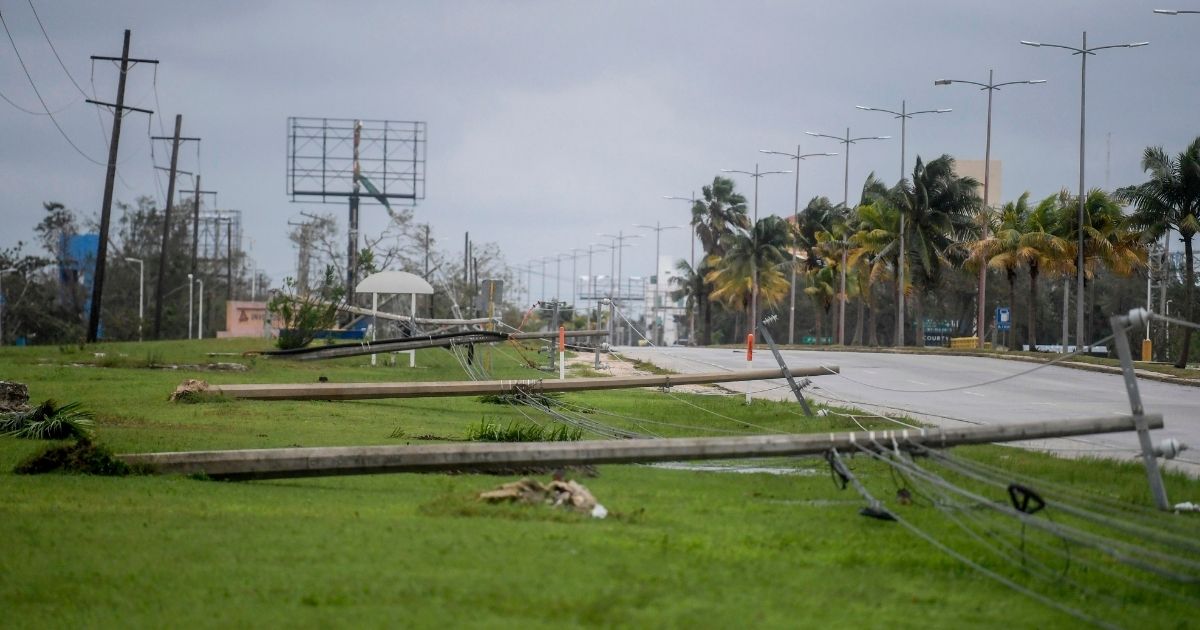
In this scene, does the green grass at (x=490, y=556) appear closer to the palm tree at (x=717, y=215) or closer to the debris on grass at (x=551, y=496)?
the debris on grass at (x=551, y=496)

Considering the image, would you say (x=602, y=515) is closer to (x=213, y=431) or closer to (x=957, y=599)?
(x=957, y=599)

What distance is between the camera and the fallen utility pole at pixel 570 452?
919cm

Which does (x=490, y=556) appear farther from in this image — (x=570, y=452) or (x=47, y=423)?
(x=47, y=423)

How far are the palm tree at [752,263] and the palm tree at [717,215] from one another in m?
4.31

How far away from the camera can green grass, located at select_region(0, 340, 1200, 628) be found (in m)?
5.73

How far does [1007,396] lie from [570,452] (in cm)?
1781

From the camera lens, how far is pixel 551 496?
8.59 meters

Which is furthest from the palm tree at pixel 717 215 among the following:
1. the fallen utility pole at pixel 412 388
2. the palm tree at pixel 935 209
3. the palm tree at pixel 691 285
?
the fallen utility pole at pixel 412 388

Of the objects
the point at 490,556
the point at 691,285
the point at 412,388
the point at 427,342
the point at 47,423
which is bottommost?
the point at 490,556

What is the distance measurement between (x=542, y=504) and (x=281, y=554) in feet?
6.86

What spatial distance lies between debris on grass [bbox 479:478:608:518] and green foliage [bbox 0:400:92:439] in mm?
5995

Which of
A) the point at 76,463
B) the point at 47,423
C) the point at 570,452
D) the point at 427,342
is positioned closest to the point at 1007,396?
the point at 427,342

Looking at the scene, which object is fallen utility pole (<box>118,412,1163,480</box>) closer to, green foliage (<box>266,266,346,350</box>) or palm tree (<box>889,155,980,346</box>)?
green foliage (<box>266,266,346,350</box>)

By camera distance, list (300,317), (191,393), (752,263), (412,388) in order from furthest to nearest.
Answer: (752,263) → (300,317) → (412,388) → (191,393)
